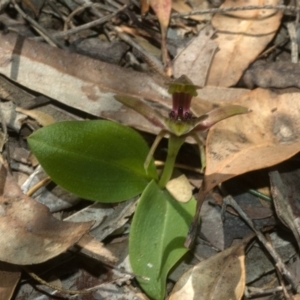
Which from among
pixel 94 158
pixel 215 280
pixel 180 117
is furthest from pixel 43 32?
pixel 215 280

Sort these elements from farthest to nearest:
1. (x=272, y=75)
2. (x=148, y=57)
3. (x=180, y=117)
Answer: (x=148, y=57)
(x=272, y=75)
(x=180, y=117)

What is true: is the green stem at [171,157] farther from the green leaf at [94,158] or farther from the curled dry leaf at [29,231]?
the curled dry leaf at [29,231]

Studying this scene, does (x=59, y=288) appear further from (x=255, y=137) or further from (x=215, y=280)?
(x=255, y=137)

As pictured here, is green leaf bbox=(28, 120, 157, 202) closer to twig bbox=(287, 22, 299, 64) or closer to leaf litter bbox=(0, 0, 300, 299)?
leaf litter bbox=(0, 0, 300, 299)

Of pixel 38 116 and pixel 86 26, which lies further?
pixel 86 26

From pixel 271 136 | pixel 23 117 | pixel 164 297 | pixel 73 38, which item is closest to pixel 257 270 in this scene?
pixel 164 297

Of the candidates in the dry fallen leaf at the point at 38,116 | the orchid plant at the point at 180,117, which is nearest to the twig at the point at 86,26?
the dry fallen leaf at the point at 38,116
